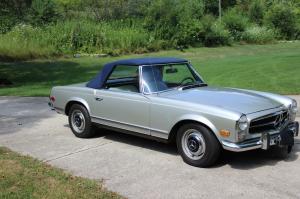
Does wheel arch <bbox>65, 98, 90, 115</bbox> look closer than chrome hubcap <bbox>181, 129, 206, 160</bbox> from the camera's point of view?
No

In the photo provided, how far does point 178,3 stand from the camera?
33500 millimetres

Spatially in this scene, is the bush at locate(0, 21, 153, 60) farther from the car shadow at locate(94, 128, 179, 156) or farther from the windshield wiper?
the windshield wiper

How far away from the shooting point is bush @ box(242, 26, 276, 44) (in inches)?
1409

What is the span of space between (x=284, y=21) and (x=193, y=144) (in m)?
36.8

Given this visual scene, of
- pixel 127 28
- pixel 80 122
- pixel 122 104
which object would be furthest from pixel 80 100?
pixel 127 28

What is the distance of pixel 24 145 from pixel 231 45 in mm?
27510

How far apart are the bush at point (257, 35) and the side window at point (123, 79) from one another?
29.3 m

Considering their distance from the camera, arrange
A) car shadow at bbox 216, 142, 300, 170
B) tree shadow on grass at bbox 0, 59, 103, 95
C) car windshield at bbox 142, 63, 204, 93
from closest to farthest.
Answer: car shadow at bbox 216, 142, 300, 170 < car windshield at bbox 142, 63, 204, 93 < tree shadow on grass at bbox 0, 59, 103, 95

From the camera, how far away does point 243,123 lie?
571 centimetres

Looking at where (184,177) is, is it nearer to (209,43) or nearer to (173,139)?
(173,139)

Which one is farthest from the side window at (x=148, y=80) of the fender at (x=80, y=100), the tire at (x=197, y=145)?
the fender at (x=80, y=100)

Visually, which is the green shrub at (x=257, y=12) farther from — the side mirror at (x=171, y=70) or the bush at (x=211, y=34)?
the side mirror at (x=171, y=70)

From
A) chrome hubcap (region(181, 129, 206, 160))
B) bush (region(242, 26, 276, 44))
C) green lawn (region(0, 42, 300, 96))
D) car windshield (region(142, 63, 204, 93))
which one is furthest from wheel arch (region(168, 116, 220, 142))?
bush (region(242, 26, 276, 44))

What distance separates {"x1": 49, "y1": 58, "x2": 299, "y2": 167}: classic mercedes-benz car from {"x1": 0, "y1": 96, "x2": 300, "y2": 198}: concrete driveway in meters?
0.31
